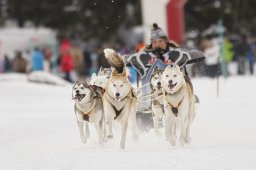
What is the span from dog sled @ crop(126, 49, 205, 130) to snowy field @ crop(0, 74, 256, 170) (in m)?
0.46

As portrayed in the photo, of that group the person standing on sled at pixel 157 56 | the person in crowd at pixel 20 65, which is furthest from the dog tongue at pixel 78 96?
the person in crowd at pixel 20 65

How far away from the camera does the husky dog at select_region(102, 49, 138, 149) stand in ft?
25.8

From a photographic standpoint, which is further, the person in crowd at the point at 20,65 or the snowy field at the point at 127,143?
the person in crowd at the point at 20,65

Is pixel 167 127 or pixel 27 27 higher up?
pixel 27 27

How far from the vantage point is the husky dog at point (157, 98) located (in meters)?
8.51

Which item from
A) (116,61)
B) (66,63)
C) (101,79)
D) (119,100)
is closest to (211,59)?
(66,63)

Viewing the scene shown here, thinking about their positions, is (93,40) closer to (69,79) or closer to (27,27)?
(27,27)

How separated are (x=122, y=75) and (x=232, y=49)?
16.2 meters

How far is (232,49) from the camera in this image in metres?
23.8

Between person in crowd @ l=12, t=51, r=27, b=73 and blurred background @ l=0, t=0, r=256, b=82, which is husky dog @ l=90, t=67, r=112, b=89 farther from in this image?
blurred background @ l=0, t=0, r=256, b=82

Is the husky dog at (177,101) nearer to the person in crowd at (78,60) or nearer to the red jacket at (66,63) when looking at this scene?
the red jacket at (66,63)

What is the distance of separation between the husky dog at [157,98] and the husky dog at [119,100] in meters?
0.50

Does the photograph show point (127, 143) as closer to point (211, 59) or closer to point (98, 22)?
point (211, 59)

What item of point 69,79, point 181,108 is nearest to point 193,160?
point 181,108
